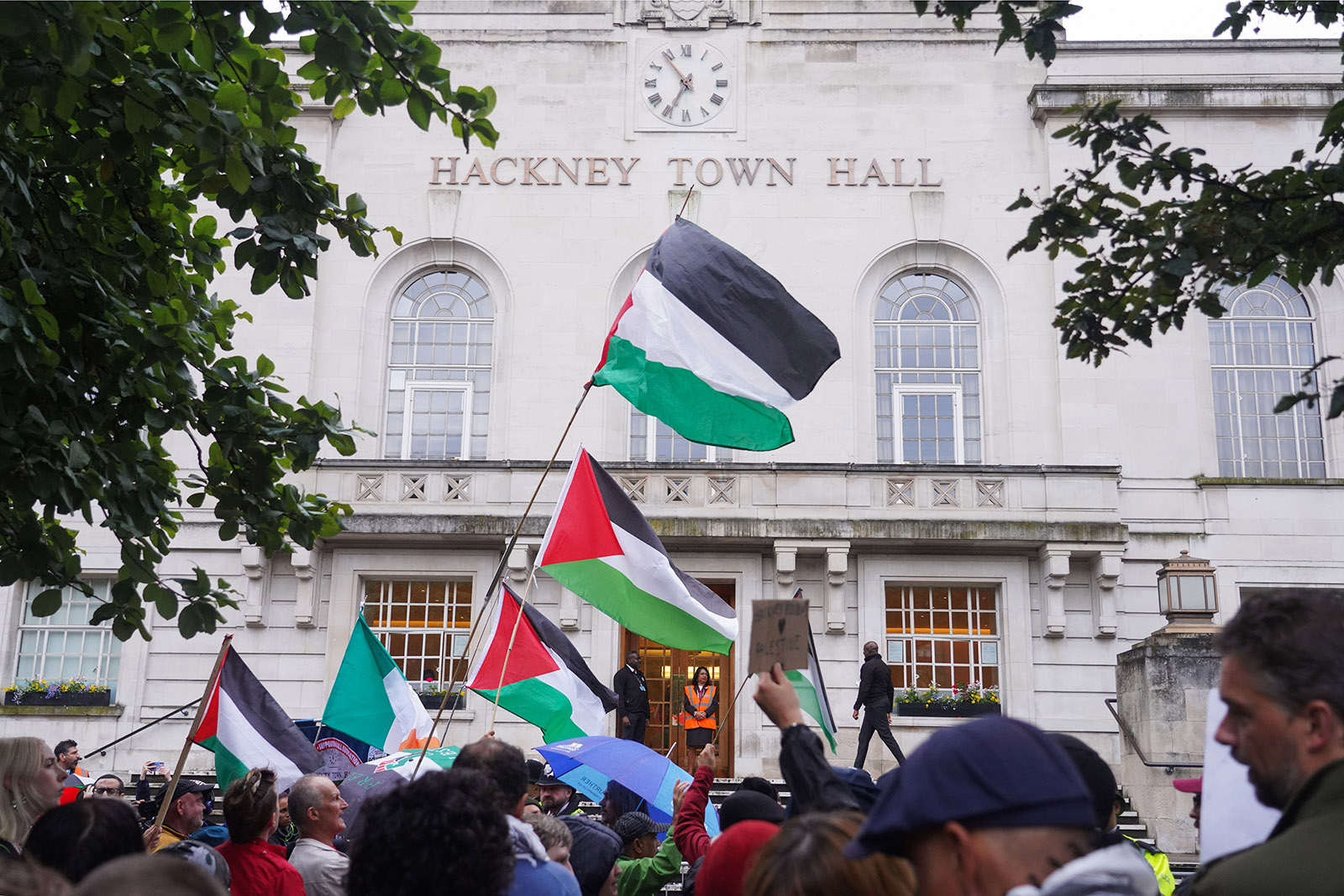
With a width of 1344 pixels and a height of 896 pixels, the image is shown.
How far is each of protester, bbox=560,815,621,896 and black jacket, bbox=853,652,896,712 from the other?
11397 millimetres

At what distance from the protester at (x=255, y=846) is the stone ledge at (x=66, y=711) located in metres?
16.3

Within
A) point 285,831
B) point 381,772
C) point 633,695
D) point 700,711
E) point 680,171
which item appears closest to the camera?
point 381,772

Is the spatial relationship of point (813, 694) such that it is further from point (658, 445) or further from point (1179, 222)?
point (658, 445)

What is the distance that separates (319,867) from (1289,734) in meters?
4.55

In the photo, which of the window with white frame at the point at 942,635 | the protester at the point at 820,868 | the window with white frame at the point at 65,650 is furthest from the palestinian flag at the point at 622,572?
the window with white frame at the point at 65,650

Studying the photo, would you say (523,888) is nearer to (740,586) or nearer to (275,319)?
(740,586)

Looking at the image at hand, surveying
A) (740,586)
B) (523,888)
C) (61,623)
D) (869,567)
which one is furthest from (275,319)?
(523,888)

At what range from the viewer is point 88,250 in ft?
24.2

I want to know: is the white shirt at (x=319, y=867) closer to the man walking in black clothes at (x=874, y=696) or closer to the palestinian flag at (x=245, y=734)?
the palestinian flag at (x=245, y=734)

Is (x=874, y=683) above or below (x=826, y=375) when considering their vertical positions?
below

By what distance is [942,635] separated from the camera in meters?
20.7

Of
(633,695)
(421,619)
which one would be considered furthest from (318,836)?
(421,619)

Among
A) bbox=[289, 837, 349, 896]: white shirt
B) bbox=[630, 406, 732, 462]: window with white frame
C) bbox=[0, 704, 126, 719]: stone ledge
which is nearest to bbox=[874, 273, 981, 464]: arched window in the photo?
bbox=[630, 406, 732, 462]: window with white frame

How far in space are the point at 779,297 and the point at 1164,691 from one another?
10709mm
